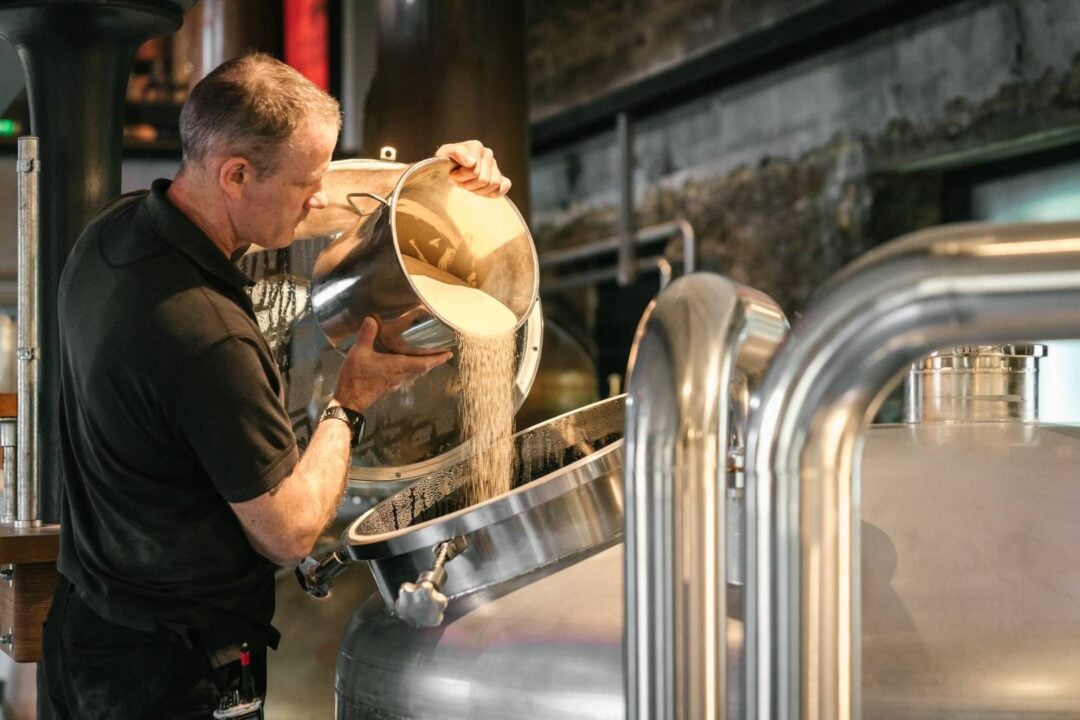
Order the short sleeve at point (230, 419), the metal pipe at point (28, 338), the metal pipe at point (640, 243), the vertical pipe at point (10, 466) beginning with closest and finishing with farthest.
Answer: the short sleeve at point (230, 419)
the metal pipe at point (28, 338)
the vertical pipe at point (10, 466)
the metal pipe at point (640, 243)

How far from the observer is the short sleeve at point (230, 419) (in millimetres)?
1438

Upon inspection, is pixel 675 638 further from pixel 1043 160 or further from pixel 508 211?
pixel 1043 160

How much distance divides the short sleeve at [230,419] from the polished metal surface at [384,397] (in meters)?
0.37

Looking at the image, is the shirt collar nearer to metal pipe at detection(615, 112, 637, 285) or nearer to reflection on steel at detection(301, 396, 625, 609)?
reflection on steel at detection(301, 396, 625, 609)

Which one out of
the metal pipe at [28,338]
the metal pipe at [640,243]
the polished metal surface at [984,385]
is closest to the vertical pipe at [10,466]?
the metal pipe at [28,338]

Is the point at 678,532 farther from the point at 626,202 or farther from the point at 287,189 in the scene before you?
the point at 626,202

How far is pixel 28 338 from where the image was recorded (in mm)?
2262

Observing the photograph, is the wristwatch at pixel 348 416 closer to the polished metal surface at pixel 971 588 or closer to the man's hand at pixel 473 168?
the man's hand at pixel 473 168

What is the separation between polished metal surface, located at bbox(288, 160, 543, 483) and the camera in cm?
184

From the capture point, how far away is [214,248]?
1.54 meters

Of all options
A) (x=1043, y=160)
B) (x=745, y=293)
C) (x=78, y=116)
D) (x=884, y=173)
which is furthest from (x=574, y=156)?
(x=745, y=293)

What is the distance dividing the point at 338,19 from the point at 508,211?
6.78ft

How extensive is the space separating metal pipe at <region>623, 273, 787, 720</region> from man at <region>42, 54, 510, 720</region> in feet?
2.93

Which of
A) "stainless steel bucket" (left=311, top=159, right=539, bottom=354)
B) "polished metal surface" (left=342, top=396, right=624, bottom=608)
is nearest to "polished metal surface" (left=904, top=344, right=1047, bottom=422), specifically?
"polished metal surface" (left=342, top=396, right=624, bottom=608)
